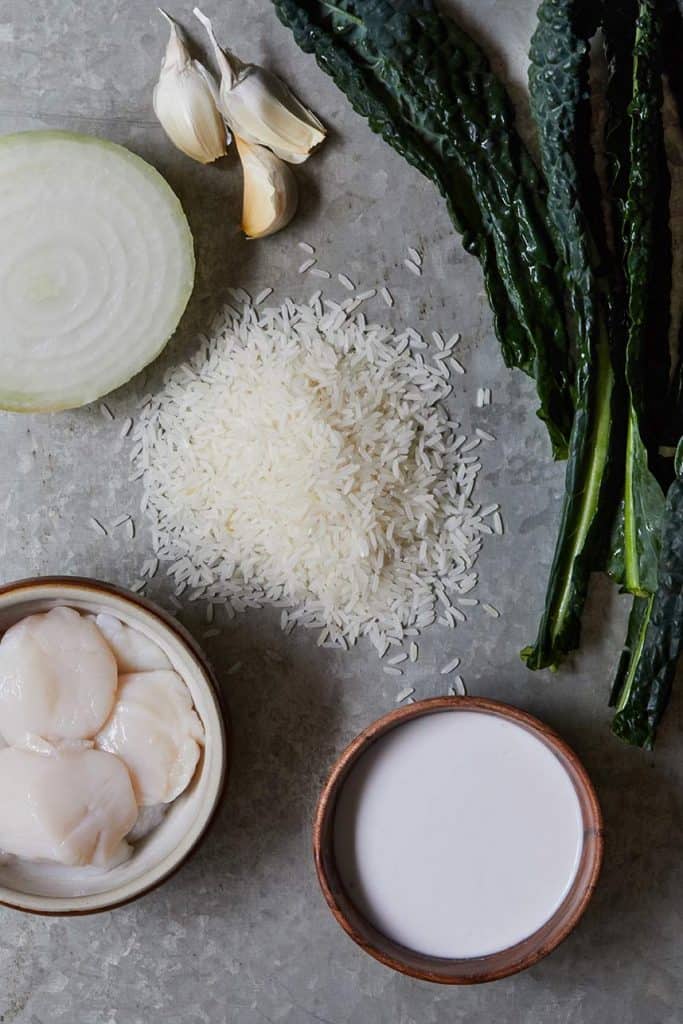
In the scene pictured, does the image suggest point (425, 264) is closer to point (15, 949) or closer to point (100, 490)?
point (100, 490)

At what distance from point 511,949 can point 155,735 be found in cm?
67

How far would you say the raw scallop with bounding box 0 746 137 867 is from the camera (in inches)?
61.3

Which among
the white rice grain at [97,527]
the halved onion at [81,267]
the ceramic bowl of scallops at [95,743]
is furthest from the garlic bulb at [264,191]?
the ceramic bowl of scallops at [95,743]

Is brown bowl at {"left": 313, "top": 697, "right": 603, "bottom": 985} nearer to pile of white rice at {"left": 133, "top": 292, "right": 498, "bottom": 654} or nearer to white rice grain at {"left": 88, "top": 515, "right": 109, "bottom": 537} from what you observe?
pile of white rice at {"left": 133, "top": 292, "right": 498, "bottom": 654}

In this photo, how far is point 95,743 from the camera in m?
1.61

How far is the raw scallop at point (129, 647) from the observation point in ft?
5.32

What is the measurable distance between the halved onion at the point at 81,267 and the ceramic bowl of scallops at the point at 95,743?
38 cm

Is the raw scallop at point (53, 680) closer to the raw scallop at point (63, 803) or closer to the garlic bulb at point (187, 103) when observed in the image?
the raw scallop at point (63, 803)

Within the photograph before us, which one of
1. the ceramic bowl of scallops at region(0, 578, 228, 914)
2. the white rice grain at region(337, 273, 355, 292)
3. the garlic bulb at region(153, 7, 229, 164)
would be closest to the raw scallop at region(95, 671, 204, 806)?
the ceramic bowl of scallops at region(0, 578, 228, 914)

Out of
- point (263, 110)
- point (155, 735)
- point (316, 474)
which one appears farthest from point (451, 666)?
point (263, 110)

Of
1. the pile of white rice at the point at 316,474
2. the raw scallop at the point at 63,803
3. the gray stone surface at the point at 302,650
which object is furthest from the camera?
the gray stone surface at the point at 302,650

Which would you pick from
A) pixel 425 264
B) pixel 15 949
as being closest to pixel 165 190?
pixel 425 264

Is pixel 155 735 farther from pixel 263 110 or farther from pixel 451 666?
pixel 263 110

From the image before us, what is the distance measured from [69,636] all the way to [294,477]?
438 millimetres
